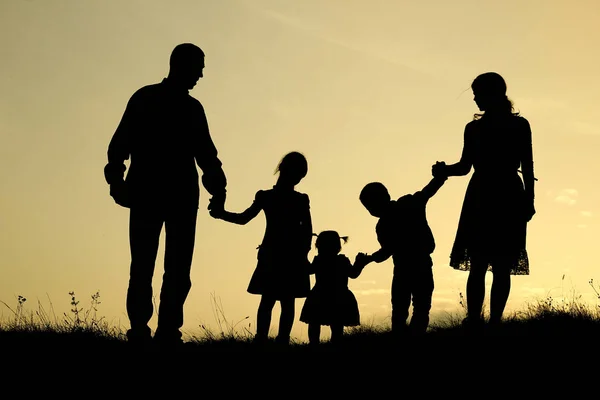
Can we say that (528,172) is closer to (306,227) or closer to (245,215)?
(306,227)

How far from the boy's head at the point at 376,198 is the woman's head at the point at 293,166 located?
82cm

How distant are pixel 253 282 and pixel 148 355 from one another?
247 cm

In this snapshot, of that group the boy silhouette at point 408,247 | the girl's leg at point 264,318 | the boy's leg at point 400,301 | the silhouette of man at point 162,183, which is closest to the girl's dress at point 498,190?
the boy silhouette at point 408,247

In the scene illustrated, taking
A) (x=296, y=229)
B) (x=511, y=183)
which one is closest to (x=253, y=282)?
(x=296, y=229)

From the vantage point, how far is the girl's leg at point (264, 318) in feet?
31.4

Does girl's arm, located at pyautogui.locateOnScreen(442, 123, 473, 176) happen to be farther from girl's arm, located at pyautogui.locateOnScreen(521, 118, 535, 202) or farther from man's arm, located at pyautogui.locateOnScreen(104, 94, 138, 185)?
man's arm, located at pyautogui.locateOnScreen(104, 94, 138, 185)

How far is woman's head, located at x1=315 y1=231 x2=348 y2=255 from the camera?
11.0 metres

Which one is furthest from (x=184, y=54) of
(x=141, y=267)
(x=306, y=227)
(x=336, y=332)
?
(x=336, y=332)

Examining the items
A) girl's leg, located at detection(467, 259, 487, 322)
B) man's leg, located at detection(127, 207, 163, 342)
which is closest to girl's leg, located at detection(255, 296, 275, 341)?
man's leg, located at detection(127, 207, 163, 342)

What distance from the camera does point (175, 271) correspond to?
7836 mm

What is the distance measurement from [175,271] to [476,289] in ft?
11.0

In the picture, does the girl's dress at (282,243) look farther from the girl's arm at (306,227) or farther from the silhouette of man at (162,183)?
the silhouette of man at (162,183)

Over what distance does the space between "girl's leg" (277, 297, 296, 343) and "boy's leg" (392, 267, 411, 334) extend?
1234 mm

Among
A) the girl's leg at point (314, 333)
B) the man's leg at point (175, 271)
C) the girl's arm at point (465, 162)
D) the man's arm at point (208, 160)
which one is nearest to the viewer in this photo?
the man's leg at point (175, 271)
